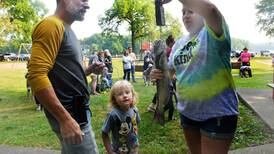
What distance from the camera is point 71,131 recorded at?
2189 millimetres

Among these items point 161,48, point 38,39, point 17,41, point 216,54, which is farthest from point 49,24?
point 17,41

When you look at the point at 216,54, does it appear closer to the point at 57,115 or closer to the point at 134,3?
the point at 57,115

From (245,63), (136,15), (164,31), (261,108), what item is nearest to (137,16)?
(136,15)

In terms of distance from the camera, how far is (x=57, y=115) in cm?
215

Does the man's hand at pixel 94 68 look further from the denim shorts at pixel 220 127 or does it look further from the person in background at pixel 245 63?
the person in background at pixel 245 63

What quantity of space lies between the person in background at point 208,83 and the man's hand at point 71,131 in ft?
2.65

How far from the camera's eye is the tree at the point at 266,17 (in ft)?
210

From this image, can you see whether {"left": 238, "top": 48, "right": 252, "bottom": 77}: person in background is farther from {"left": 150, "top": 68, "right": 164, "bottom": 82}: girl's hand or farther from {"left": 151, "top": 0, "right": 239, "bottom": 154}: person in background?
{"left": 151, "top": 0, "right": 239, "bottom": 154}: person in background

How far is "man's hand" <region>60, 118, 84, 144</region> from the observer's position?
217 centimetres

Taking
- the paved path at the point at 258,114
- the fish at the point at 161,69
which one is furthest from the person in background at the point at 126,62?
the fish at the point at 161,69

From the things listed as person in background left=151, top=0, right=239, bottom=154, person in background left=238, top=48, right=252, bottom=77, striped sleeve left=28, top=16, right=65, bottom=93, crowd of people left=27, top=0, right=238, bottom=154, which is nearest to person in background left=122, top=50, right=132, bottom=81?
person in background left=238, top=48, right=252, bottom=77

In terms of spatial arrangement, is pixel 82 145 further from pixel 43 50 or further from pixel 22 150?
pixel 22 150

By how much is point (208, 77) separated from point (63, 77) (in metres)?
0.92

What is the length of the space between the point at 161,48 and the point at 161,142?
359cm
